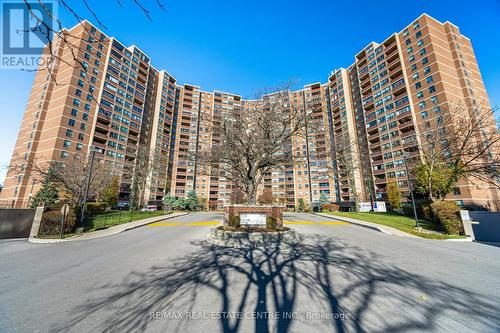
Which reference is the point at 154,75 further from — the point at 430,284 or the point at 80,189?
the point at 430,284

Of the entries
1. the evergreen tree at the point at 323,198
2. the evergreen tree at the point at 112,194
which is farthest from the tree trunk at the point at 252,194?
the evergreen tree at the point at 323,198

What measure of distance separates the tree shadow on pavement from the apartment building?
2590cm

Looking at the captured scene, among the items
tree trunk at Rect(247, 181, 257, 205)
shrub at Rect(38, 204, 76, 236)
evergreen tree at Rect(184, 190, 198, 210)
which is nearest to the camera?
shrub at Rect(38, 204, 76, 236)

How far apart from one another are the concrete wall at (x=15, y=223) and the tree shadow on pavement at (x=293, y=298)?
14.2 meters

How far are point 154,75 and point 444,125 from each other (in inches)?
3132

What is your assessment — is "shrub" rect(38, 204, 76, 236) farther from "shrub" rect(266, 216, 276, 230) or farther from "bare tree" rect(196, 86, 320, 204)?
"shrub" rect(266, 216, 276, 230)

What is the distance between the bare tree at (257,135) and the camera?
13117 mm

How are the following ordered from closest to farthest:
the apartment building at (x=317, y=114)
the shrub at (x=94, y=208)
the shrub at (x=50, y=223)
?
1. the shrub at (x=50, y=223)
2. the shrub at (x=94, y=208)
3. the apartment building at (x=317, y=114)

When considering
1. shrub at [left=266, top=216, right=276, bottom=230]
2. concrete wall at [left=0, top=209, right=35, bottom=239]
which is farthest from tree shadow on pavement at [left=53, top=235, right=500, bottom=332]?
concrete wall at [left=0, top=209, right=35, bottom=239]

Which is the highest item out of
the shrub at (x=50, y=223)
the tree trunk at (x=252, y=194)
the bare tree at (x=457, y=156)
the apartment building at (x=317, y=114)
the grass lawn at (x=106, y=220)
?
the apartment building at (x=317, y=114)

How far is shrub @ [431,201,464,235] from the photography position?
12.0 m

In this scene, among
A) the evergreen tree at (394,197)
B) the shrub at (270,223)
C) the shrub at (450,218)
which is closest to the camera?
the shrub at (270,223)

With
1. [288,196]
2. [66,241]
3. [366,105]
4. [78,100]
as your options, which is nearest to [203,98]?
[78,100]

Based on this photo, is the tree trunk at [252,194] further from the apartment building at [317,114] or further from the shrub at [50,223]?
the apartment building at [317,114]
